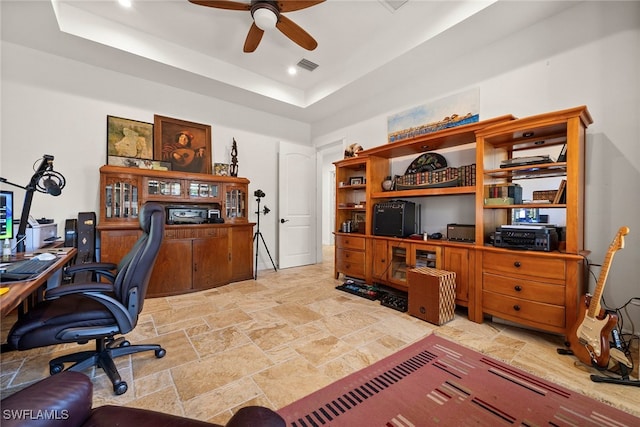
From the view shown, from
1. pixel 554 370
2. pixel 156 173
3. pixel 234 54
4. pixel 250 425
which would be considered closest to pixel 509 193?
pixel 554 370

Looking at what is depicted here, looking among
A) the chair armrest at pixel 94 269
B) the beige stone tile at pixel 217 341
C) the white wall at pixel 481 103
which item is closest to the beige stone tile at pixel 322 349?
the beige stone tile at pixel 217 341

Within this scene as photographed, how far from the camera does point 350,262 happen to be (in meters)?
3.99

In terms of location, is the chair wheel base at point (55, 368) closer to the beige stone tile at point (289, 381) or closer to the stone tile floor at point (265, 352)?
the stone tile floor at point (265, 352)

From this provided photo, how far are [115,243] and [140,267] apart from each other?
2023 mm

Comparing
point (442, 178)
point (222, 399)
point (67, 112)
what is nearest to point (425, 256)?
point (442, 178)

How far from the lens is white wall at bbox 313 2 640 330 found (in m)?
2.22

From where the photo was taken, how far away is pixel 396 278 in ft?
11.1

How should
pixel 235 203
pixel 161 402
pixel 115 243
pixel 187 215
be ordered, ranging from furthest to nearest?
1. pixel 235 203
2. pixel 187 215
3. pixel 115 243
4. pixel 161 402

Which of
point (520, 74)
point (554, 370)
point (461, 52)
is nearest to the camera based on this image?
point (554, 370)

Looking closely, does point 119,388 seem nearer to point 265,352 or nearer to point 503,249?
point 265,352

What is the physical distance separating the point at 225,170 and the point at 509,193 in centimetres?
402

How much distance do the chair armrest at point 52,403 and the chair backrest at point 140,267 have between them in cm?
85

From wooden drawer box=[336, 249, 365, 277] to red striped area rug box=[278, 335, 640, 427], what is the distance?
1942mm

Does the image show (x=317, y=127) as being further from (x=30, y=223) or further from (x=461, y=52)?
(x=30, y=223)
